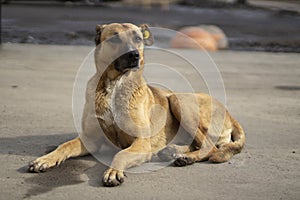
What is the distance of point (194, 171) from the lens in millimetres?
5648

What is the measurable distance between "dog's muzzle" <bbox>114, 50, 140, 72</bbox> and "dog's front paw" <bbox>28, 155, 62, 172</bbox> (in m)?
1.04

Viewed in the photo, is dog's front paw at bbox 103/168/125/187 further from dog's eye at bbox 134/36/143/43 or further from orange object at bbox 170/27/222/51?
orange object at bbox 170/27/222/51

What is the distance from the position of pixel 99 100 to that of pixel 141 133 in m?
0.50

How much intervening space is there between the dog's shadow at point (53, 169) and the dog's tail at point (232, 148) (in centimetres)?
109

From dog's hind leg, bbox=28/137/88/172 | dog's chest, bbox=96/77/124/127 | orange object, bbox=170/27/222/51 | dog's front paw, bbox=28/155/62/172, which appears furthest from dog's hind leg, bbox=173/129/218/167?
orange object, bbox=170/27/222/51

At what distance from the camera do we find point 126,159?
5484 millimetres

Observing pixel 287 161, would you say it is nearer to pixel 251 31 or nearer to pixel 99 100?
pixel 99 100

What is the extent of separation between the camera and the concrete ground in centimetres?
510

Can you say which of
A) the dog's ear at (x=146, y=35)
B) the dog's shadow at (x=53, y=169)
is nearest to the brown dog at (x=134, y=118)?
the dog's ear at (x=146, y=35)

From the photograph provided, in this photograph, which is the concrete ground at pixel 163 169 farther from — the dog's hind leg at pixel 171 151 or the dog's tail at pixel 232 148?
the dog's hind leg at pixel 171 151

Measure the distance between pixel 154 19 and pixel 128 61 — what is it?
610 inches

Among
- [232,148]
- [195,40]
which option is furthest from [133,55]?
[195,40]

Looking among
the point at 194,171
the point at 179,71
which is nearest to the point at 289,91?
the point at 179,71

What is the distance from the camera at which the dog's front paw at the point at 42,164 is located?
5.40 meters
